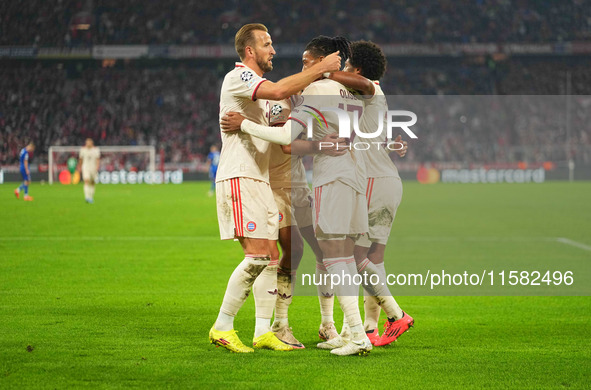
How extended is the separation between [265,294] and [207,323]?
1.26m

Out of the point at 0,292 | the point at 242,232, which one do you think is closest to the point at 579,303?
the point at 242,232

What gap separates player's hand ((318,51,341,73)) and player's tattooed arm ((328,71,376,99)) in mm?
165

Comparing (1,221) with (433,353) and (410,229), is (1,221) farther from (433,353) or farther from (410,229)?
(433,353)

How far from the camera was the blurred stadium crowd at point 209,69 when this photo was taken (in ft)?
148

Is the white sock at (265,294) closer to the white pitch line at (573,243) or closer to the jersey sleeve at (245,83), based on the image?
the jersey sleeve at (245,83)

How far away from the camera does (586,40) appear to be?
1861 inches

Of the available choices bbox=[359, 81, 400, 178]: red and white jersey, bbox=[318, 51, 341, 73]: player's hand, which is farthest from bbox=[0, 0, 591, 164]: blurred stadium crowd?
bbox=[318, 51, 341, 73]: player's hand

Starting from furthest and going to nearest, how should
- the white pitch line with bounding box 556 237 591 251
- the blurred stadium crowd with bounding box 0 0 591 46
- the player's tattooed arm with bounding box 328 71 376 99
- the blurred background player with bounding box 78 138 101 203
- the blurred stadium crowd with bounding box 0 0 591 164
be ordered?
the blurred stadium crowd with bounding box 0 0 591 46 < the blurred stadium crowd with bounding box 0 0 591 164 < the blurred background player with bounding box 78 138 101 203 < the white pitch line with bounding box 556 237 591 251 < the player's tattooed arm with bounding box 328 71 376 99

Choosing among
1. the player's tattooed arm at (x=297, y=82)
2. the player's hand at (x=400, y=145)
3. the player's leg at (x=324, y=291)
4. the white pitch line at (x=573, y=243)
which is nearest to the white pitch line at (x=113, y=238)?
the white pitch line at (x=573, y=243)

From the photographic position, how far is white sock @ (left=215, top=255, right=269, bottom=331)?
5363 mm

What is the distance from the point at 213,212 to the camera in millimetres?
20562

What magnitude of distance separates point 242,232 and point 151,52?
42.2 meters

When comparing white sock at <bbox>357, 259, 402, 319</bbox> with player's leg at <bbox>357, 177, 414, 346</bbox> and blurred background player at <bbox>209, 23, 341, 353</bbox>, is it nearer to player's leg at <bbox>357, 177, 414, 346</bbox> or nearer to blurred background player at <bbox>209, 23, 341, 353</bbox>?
player's leg at <bbox>357, 177, 414, 346</bbox>

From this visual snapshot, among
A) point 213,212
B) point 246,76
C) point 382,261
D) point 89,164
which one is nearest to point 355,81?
point 246,76
